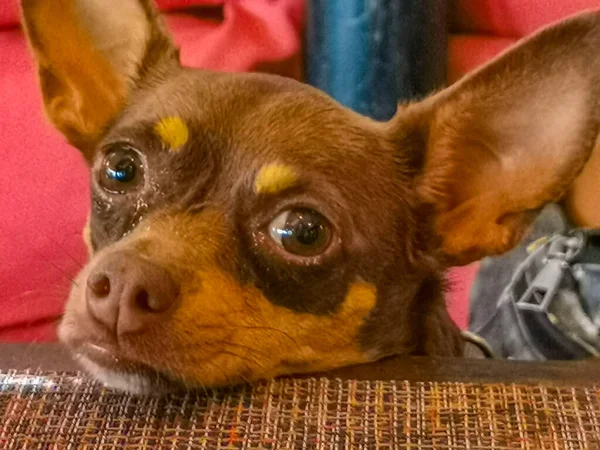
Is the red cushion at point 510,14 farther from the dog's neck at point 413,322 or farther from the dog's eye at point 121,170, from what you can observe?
the dog's eye at point 121,170

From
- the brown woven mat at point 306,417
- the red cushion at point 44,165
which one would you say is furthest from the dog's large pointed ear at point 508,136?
the red cushion at point 44,165

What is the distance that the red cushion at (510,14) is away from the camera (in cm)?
236

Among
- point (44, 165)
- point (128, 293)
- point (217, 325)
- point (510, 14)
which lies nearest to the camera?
point (128, 293)

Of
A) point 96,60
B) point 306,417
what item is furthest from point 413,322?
point 96,60

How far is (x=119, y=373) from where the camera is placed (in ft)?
3.68

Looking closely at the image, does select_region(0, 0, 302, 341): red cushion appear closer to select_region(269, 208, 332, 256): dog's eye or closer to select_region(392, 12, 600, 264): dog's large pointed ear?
select_region(269, 208, 332, 256): dog's eye

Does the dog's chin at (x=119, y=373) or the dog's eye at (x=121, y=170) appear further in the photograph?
the dog's eye at (x=121, y=170)

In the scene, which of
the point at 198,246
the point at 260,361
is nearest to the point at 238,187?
the point at 198,246

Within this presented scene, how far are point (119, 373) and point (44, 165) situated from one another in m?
1.34

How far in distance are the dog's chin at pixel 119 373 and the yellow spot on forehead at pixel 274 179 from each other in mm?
343

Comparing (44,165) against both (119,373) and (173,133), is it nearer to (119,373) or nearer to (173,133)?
(173,133)

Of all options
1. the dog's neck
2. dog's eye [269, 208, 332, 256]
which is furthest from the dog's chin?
the dog's neck

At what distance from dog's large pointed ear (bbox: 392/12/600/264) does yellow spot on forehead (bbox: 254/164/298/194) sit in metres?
0.26

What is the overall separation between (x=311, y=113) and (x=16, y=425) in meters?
0.71
